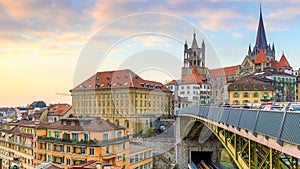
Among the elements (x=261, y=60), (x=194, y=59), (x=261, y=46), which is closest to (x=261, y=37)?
(x=261, y=46)

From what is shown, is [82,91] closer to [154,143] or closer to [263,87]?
[154,143]

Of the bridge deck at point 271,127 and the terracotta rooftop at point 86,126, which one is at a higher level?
the bridge deck at point 271,127

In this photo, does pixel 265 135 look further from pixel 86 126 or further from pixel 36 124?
pixel 36 124

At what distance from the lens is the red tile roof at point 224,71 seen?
75969 millimetres

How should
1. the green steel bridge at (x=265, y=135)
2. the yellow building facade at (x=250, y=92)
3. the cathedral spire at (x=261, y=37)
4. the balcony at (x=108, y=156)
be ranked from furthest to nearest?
the cathedral spire at (x=261, y=37)
the yellow building facade at (x=250, y=92)
the balcony at (x=108, y=156)
the green steel bridge at (x=265, y=135)

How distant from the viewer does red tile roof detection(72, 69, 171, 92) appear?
1826 inches

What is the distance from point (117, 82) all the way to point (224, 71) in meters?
42.1

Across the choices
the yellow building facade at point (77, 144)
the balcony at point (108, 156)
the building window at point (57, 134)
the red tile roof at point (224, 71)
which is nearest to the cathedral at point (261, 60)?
the red tile roof at point (224, 71)

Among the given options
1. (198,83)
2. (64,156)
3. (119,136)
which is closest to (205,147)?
(119,136)

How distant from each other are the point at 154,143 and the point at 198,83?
Result: 96.6ft

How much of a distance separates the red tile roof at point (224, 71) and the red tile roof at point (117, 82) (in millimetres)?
26743

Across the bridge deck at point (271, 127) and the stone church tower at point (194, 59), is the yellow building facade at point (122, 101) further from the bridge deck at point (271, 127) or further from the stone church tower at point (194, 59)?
the stone church tower at point (194, 59)

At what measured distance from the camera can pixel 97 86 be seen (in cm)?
5075

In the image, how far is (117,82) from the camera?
49.5 metres
